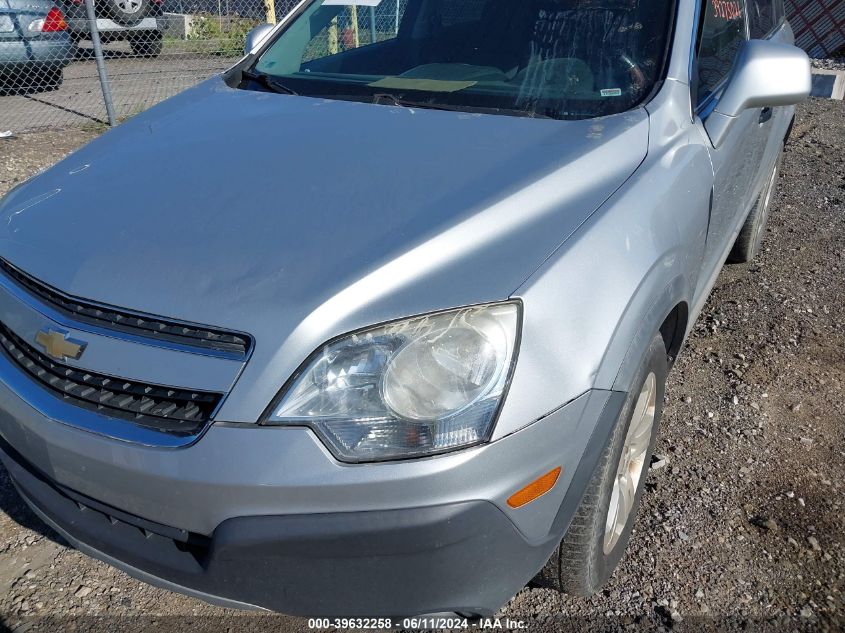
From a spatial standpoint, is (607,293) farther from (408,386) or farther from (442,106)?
(442,106)

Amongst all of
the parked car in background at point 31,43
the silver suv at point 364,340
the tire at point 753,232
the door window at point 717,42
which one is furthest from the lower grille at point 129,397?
the parked car in background at point 31,43

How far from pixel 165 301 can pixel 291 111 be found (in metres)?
1.06

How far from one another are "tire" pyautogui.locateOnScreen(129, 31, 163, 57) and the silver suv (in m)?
9.06

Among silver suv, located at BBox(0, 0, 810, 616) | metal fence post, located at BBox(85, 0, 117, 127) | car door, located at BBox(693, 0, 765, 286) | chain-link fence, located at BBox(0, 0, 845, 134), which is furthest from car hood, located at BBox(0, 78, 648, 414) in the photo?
chain-link fence, located at BBox(0, 0, 845, 134)

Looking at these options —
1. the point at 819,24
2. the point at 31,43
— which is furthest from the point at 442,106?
the point at 819,24

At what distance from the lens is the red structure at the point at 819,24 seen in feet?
37.0

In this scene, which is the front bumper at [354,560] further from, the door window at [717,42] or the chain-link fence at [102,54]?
the chain-link fence at [102,54]

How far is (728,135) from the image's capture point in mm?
2607

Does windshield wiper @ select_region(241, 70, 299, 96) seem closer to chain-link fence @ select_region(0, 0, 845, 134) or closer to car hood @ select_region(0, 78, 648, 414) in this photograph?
car hood @ select_region(0, 78, 648, 414)

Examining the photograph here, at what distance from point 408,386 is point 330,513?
290mm

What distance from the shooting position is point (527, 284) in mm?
1604

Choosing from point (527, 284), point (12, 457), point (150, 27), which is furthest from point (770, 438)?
point (150, 27)

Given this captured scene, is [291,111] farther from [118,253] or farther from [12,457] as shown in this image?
[12,457]

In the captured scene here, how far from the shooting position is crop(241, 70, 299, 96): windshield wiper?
9.00ft
